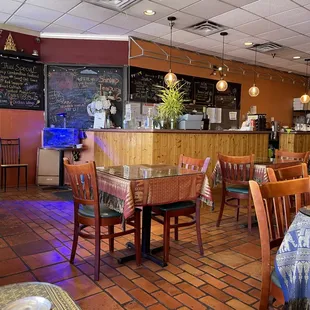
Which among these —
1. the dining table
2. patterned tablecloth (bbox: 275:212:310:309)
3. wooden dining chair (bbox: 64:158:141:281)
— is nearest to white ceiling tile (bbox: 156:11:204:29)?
the dining table

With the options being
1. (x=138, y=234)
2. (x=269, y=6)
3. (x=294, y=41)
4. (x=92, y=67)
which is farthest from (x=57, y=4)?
(x=294, y=41)

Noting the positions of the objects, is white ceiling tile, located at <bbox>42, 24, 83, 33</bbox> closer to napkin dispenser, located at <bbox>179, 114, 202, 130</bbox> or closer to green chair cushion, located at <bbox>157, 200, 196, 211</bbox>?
napkin dispenser, located at <bbox>179, 114, 202, 130</bbox>

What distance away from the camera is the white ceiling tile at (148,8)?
4914 millimetres

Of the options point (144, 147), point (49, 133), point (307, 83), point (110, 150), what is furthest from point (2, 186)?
point (307, 83)

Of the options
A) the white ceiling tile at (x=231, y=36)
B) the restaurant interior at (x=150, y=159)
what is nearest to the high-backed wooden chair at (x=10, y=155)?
the restaurant interior at (x=150, y=159)

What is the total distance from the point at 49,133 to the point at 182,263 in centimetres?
441

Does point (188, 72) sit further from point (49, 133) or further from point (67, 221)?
point (67, 221)

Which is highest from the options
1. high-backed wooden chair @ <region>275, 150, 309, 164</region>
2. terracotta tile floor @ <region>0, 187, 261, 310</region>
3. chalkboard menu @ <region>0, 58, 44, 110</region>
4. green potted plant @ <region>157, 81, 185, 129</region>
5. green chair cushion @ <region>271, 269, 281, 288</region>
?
chalkboard menu @ <region>0, 58, 44, 110</region>

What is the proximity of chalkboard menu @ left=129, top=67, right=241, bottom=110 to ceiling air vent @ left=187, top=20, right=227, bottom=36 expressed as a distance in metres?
1.42

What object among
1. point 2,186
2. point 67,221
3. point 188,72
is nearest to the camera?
point 67,221

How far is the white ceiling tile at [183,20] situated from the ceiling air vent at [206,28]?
13 cm

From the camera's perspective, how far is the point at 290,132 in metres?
6.59

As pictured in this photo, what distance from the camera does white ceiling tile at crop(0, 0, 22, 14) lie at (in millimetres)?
4906

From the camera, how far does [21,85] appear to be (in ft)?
20.4
